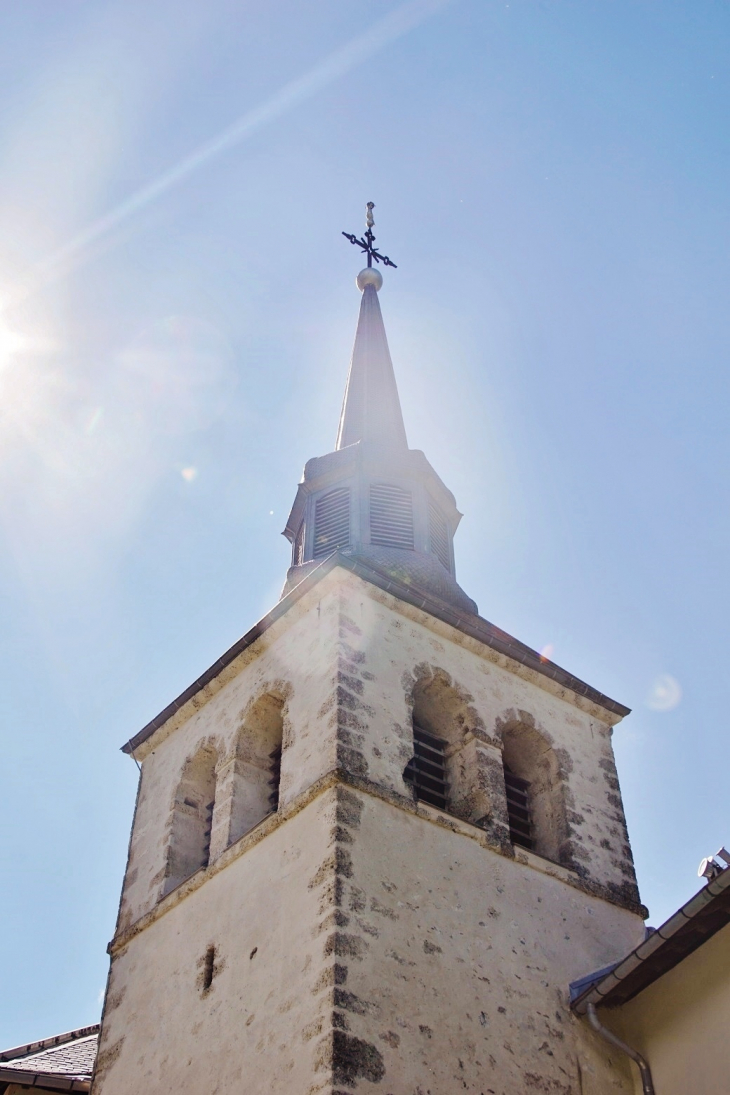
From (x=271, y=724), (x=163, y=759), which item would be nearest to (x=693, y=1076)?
(x=271, y=724)

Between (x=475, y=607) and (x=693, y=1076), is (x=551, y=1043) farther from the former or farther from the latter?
(x=475, y=607)

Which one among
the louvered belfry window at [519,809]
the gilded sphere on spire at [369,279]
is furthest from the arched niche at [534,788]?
the gilded sphere on spire at [369,279]

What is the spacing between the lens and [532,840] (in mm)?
11195

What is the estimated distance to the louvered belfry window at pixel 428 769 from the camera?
408 inches

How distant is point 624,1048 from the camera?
30.1 feet

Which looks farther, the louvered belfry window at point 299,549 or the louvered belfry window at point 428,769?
the louvered belfry window at point 299,549

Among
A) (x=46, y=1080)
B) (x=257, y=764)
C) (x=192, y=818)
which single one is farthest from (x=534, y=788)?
(x=46, y=1080)

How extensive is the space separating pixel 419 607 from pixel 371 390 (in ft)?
18.0

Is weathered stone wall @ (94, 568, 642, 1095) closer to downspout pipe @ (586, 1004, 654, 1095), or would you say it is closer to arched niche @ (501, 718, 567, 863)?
arched niche @ (501, 718, 567, 863)

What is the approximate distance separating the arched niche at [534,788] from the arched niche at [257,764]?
7.56 feet

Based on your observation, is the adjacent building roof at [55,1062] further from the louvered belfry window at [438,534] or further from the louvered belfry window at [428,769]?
the louvered belfry window at [438,534]

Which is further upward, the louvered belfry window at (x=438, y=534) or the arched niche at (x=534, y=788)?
the louvered belfry window at (x=438, y=534)

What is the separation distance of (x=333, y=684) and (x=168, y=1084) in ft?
11.5

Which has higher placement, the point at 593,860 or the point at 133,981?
the point at 593,860
